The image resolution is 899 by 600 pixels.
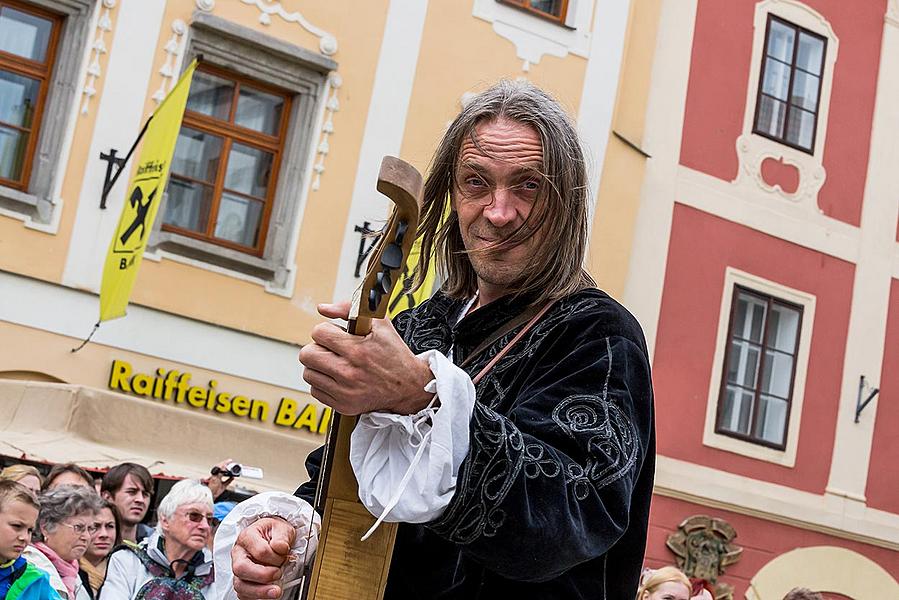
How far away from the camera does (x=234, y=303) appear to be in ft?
39.6

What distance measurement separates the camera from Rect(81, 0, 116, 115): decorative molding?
450 inches

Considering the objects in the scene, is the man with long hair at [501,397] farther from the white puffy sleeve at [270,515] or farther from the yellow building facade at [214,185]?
the yellow building facade at [214,185]

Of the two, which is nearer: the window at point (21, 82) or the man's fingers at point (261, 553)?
the man's fingers at point (261, 553)

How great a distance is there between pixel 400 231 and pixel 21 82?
33.2 feet

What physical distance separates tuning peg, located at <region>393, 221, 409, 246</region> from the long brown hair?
482mm

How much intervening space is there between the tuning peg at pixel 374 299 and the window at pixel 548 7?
12.2 meters

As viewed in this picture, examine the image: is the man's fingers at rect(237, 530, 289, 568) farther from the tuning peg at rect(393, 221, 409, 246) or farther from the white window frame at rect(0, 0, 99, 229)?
the white window frame at rect(0, 0, 99, 229)

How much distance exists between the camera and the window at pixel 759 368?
15.2 meters

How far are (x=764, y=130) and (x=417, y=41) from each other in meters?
4.51

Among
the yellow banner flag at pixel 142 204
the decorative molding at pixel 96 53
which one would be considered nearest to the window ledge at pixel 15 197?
the yellow banner flag at pixel 142 204

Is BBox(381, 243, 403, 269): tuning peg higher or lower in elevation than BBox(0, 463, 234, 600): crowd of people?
higher

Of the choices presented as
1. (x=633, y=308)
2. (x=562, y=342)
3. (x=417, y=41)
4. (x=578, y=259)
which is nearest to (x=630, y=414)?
(x=562, y=342)

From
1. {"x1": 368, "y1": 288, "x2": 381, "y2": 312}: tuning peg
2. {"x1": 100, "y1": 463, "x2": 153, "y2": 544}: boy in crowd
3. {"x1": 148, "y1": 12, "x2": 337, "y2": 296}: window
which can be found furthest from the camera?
{"x1": 148, "y1": 12, "x2": 337, "y2": 296}: window

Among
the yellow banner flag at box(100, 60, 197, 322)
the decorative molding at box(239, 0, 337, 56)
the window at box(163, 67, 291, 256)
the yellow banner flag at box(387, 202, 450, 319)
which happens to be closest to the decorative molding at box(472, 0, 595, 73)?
the decorative molding at box(239, 0, 337, 56)
